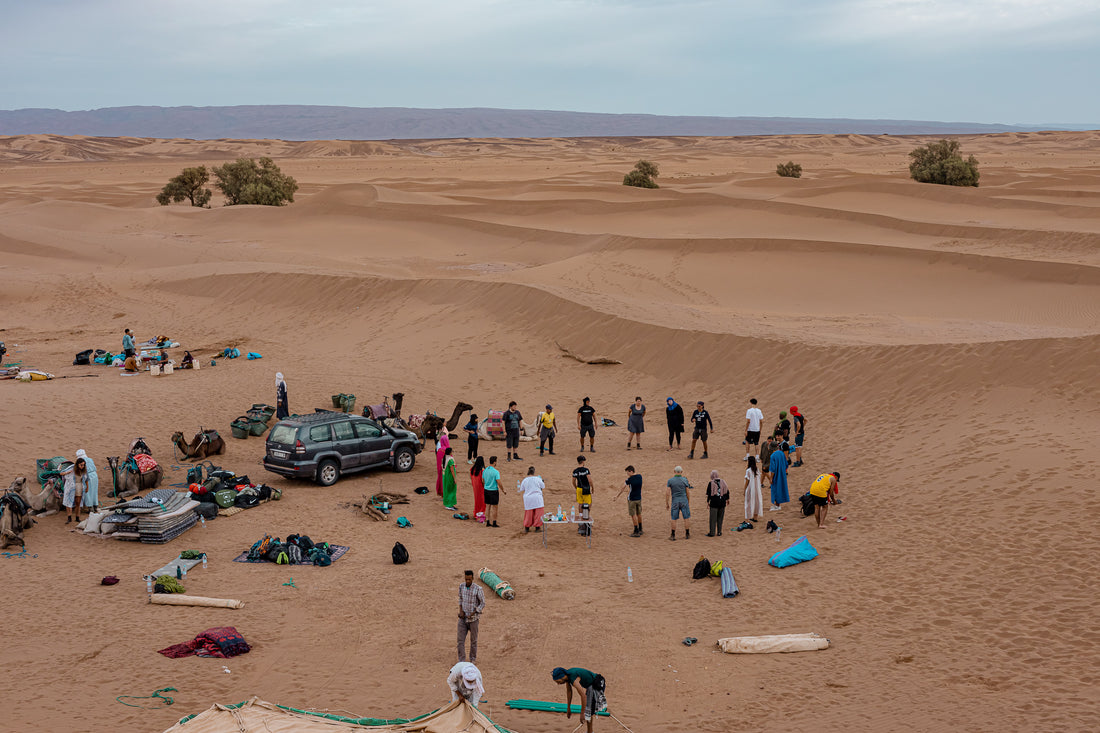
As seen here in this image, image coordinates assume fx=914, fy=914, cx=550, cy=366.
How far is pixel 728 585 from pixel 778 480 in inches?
162

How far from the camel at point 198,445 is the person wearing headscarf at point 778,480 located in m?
11.6

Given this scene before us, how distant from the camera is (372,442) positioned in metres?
18.8

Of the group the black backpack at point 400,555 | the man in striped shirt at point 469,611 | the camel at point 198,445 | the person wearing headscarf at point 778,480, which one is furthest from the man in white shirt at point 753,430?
the camel at point 198,445

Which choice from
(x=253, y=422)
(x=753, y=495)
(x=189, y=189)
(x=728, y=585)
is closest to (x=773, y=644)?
(x=728, y=585)

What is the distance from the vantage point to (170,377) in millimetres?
25781

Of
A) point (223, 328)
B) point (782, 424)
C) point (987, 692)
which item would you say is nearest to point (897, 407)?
point (782, 424)

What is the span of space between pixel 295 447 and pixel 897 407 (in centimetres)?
1310

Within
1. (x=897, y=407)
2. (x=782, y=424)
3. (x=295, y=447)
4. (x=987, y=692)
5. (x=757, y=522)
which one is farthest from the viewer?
(x=897, y=407)

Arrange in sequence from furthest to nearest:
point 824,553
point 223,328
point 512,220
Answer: point 512,220 → point 223,328 → point 824,553

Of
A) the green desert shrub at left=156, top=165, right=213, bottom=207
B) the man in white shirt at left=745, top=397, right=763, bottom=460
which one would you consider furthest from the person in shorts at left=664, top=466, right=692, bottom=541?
the green desert shrub at left=156, top=165, right=213, bottom=207

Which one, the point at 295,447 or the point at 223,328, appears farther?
the point at 223,328

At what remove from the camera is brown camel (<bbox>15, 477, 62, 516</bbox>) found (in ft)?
51.8

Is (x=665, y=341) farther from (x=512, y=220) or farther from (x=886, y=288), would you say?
(x=512, y=220)

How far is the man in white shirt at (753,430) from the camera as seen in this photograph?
19841 millimetres
